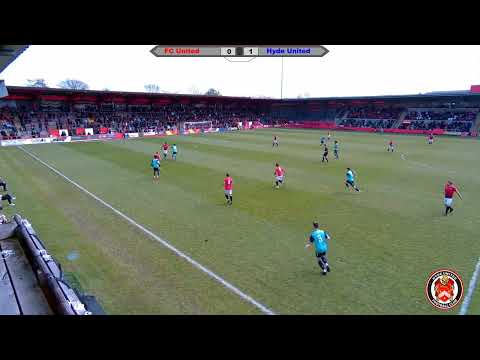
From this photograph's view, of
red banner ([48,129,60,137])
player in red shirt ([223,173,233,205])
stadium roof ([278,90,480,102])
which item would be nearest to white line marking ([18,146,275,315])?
player in red shirt ([223,173,233,205])

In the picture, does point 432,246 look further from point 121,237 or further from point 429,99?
point 429,99

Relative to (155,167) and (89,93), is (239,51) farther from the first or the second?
(89,93)

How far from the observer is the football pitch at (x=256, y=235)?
8125 mm

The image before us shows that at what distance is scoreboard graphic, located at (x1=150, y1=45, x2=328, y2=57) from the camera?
Result: 421cm

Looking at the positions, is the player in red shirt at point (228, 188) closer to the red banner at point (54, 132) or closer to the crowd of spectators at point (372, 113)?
the red banner at point (54, 132)

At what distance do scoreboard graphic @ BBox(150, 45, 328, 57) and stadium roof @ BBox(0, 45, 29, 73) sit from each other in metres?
3.91

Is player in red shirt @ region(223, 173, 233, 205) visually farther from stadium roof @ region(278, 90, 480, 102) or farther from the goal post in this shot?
stadium roof @ region(278, 90, 480, 102)

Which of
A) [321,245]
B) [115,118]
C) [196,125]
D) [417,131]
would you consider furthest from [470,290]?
[196,125]

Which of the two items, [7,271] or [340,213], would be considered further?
[340,213]

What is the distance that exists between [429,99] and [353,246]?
215ft

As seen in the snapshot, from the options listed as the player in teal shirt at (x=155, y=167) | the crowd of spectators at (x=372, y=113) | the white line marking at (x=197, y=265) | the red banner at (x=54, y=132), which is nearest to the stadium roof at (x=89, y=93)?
the red banner at (x=54, y=132)
